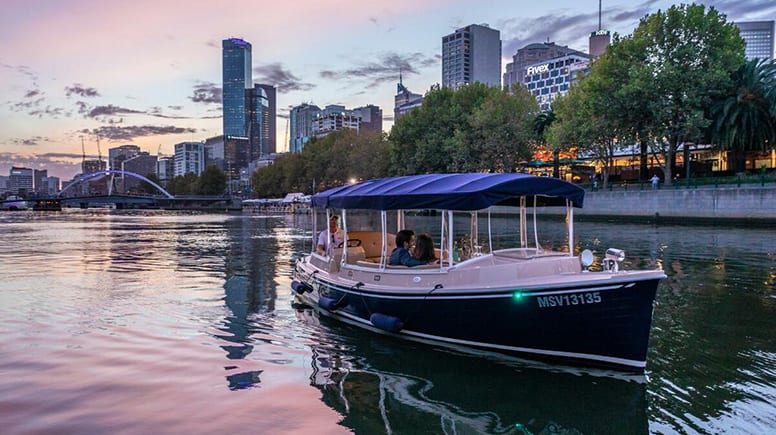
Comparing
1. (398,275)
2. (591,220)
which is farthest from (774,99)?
(398,275)

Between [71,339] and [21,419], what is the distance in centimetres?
399

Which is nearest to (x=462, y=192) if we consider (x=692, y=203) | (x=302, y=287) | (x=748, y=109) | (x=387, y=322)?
(x=387, y=322)

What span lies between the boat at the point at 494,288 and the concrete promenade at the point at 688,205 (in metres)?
36.4

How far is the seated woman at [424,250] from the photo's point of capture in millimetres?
9828

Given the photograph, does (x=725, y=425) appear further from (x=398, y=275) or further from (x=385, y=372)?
(x=398, y=275)

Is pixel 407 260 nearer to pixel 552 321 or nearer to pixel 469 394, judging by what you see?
pixel 552 321

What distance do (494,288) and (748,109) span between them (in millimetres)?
48396

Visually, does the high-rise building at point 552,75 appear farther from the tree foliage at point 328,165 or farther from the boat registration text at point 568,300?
the boat registration text at point 568,300

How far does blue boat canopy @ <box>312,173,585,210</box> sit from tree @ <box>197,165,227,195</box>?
6817 inches

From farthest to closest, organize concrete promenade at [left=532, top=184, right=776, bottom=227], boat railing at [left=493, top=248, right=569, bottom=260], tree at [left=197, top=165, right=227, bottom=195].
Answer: tree at [left=197, top=165, right=227, bottom=195] → concrete promenade at [left=532, top=184, right=776, bottom=227] → boat railing at [left=493, top=248, right=569, bottom=260]

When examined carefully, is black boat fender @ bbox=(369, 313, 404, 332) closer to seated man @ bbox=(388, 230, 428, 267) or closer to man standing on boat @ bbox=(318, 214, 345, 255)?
seated man @ bbox=(388, 230, 428, 267)

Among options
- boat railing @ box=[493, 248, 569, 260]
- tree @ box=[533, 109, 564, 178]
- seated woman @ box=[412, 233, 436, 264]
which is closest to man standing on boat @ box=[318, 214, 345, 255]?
seated woman @ box=[412, 233, 436, 264]

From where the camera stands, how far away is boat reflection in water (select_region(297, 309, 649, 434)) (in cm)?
630

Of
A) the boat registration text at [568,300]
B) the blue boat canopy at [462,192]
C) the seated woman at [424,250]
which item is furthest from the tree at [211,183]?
the boat registration text at [568,300]
